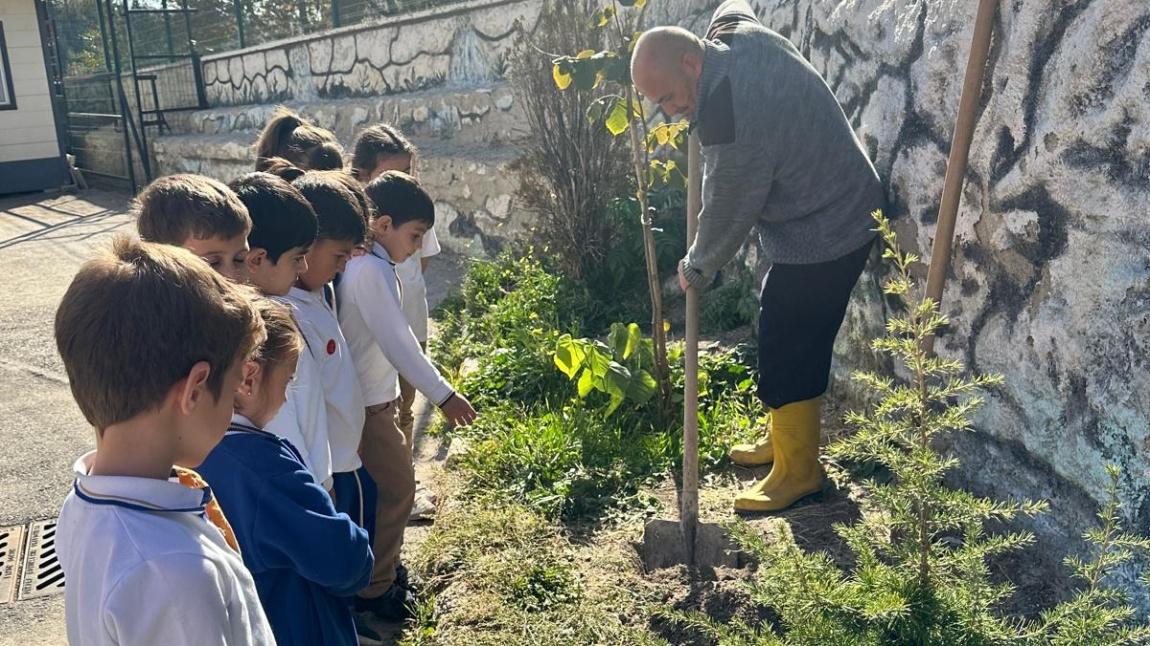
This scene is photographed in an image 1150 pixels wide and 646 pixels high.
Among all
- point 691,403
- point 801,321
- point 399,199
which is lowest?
point 691,403

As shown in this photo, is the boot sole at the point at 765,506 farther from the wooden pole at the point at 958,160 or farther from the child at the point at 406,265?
the child at the point at 406,265

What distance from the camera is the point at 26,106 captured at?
15578 millimetres

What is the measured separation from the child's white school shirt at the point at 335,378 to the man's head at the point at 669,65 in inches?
48.1

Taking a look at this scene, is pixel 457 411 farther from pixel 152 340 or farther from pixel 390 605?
pixel 152 340

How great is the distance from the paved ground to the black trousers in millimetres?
1704

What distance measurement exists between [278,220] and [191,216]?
0.65 feet

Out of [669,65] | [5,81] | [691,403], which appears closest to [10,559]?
[691,403]

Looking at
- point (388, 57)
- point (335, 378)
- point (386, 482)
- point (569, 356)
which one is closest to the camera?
point (335, 378)

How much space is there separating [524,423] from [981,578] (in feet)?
8.15

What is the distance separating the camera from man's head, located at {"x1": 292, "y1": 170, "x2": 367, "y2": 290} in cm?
249

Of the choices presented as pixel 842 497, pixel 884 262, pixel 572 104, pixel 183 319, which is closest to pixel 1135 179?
pixel 884 262

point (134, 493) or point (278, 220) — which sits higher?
point (278, 220)

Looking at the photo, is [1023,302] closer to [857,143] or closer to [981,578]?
[857,143]

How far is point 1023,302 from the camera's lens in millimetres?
2705
